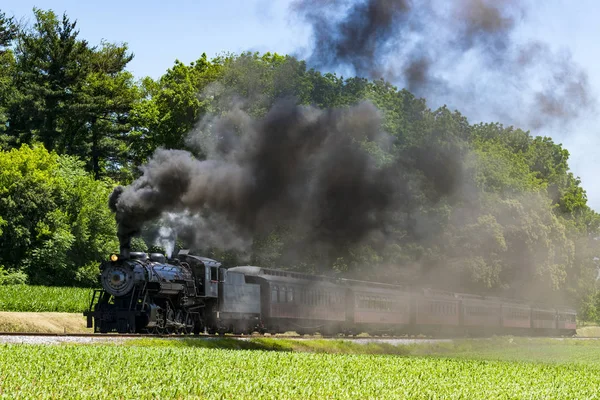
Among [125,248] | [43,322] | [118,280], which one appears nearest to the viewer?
[118,280]

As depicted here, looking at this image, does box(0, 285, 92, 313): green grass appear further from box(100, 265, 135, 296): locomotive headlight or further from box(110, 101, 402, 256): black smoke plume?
box(100, 265, 135, 296): locomotive headlight

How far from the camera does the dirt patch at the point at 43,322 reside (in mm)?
36125

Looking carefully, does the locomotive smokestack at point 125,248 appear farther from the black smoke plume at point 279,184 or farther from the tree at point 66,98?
the tree at point 66,98

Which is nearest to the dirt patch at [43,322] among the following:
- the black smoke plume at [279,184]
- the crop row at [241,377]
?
the black smoke plume at [279,184]

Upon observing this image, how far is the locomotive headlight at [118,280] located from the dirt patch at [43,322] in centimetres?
801

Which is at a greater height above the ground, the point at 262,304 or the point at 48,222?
the point at 48,222

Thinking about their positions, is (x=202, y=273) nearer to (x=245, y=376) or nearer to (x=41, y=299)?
(x=245, y=376)

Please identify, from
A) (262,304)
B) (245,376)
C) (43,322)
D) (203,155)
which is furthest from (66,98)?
(245,376)

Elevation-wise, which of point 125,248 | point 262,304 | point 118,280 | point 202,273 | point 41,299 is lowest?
point 262,304

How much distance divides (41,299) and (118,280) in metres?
19.9

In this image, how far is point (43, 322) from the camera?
125 ft

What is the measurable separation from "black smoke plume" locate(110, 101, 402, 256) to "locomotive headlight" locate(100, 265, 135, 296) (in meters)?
1.04

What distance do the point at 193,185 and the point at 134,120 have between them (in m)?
35.4

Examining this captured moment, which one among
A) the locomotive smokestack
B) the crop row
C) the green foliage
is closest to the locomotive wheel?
the locomotive smokestack
